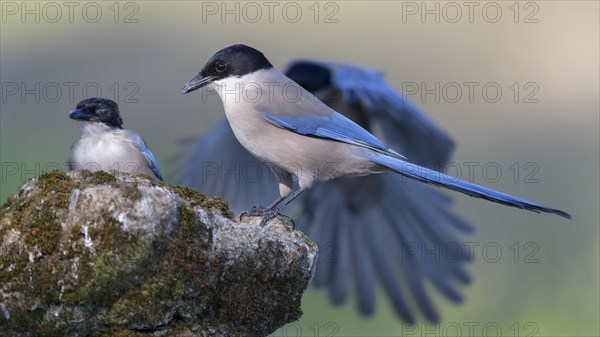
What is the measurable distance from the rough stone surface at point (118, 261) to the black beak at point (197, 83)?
1.72 m

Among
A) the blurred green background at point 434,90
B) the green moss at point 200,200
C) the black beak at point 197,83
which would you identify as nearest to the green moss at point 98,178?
the green moss at point 200,200

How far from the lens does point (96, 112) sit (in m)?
6.36

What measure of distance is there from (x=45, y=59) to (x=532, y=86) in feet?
24.7

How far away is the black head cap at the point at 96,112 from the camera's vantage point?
632 cm

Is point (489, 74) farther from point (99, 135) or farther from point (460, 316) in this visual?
point (99, 135)

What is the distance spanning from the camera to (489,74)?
16125 mm

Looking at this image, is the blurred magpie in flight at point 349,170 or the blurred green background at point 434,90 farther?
the blurred green background at point 434,90

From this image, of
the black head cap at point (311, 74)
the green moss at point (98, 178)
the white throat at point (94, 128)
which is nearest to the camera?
the green moss at point (98, 178)

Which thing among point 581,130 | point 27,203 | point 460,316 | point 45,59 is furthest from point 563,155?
point 27,203

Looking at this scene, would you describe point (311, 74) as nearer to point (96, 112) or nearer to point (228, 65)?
point (228, 65)

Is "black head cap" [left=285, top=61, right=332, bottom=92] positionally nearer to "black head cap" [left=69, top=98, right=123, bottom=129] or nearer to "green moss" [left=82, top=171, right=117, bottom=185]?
"black head cap" [left=69, top=98, right=123, bottom=129]

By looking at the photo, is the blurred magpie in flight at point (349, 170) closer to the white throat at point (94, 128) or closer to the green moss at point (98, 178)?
the white throat at point (94, 128)

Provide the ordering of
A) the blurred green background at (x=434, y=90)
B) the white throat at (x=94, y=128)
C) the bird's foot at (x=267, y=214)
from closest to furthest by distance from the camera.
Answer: the bird's foot at (x=267, y=214) < the white throat at (x=94, y=128) < the blurred green background at (x=434, y=90)

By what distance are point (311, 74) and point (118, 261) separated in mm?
6060
